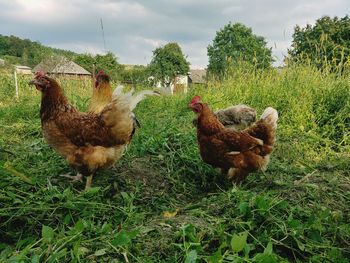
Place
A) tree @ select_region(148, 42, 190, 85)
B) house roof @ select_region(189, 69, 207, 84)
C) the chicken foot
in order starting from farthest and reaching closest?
1. tree @ select_region(148, 42, 190, 85)
2. house roof @ select_region(189, 69, 207, 84)
3. the chicken foot

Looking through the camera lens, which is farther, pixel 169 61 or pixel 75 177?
pixel 169 61

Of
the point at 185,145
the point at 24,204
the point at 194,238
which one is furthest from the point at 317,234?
the point at 185,145

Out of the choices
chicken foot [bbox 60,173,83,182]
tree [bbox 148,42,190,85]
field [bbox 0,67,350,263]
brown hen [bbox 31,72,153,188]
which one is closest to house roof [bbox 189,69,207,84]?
tree [bbox 148,42,190,85]

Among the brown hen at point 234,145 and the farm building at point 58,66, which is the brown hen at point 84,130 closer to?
the brown hen at point 234,145

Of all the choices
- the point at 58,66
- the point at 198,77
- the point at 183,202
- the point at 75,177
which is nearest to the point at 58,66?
the point at 58,66

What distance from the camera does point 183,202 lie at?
306 cm

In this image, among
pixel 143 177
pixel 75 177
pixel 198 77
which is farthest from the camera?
pixel 198 77

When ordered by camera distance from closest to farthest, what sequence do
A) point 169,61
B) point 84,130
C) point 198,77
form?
point 84,130 < point 198,77 < point 169,61

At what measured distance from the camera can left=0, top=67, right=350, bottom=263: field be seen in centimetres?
175

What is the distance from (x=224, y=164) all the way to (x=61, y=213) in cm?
166

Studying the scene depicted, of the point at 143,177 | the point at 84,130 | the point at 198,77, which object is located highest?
the point at 198,77

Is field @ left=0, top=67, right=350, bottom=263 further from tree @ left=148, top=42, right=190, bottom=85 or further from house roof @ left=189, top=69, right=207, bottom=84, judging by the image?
tree @ left=148, top=42, right=190, bottom=85

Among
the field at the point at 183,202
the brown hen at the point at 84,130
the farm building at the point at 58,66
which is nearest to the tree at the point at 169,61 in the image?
the farm building at the point at 58,66

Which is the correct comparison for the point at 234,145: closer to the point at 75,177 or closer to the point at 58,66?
the point at 75,177
